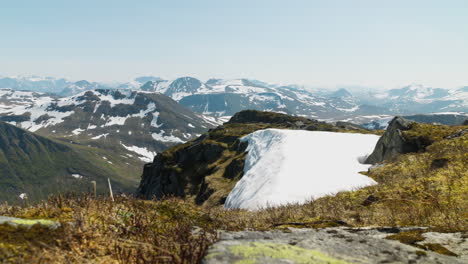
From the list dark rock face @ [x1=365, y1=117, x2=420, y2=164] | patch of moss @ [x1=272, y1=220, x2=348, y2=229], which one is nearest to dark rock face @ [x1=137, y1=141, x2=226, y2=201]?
dark rock face @ [x1=365, y1=117, x2=420, y2=164]

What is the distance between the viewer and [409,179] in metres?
15.7

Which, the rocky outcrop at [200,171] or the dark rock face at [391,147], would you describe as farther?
the rocky outcrop at [200,171]

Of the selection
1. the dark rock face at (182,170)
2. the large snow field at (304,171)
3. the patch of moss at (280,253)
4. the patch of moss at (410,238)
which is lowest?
the dark rock face at (182,170)

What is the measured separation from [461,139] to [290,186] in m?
13.1

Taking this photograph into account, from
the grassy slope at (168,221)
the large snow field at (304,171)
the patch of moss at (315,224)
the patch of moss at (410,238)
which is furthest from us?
the large snow field at (304,171)

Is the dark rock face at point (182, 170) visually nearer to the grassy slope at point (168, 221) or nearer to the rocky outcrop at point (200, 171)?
the rocky outcrop at point (200, 171)

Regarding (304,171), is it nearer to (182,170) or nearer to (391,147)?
(391,147)

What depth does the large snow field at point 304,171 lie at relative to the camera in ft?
65.7

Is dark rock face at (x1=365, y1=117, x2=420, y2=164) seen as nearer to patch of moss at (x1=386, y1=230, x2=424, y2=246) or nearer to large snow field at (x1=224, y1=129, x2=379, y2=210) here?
large snow field at (x1=224, y1=129, x2=379, y2=210)

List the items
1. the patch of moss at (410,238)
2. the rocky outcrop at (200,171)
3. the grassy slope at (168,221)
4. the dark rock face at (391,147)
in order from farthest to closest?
the rocky outcrop at (200,171)
the dark rock face at (391,147)
the patch of moss at (410,238)
the grassy slope at (168,221)

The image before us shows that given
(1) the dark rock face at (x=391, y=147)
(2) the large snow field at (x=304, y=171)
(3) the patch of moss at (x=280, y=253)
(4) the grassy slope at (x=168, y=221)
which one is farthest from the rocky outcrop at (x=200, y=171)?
(3) the patch of moss at (x=280, y=253)

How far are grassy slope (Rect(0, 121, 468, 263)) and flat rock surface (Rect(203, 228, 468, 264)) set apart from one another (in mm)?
379

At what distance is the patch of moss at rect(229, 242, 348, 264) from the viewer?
12.4ft

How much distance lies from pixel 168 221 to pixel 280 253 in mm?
4120
